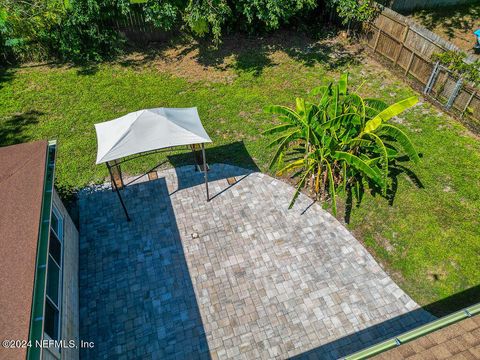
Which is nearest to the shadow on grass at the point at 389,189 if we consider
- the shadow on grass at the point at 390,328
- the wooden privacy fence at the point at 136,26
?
the shadow on grass at the point at 390,328

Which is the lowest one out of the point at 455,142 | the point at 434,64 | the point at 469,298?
the point at 469,298

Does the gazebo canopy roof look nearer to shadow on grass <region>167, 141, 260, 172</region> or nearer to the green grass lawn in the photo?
shadow on grass <region>167, 141, 260, 172</region>

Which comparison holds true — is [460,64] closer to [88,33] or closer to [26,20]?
[88,33]

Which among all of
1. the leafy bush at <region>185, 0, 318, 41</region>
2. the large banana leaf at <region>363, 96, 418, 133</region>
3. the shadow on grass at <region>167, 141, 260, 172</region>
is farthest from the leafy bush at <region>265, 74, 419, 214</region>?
the leafy bush at <region>185, 0, 318, 41</region>

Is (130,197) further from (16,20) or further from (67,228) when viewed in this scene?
(16,20)

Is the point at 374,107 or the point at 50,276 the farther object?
the point at 374,107

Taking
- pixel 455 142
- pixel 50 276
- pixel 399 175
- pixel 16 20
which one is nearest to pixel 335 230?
pixel 399 175

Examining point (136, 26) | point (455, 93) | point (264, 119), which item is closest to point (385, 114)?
point (264, 119)
